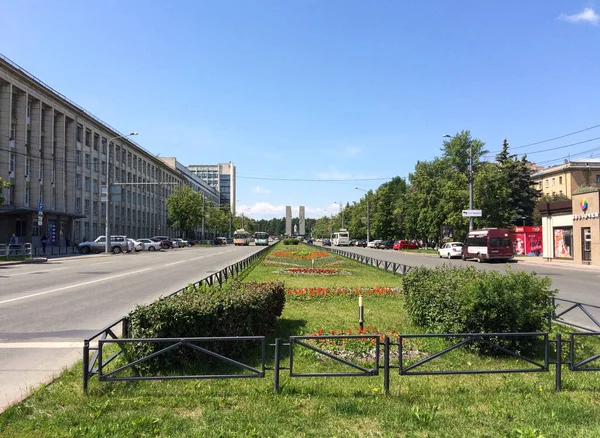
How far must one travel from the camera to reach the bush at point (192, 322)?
625cm

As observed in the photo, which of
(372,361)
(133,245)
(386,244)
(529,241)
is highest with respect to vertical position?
(529,241)

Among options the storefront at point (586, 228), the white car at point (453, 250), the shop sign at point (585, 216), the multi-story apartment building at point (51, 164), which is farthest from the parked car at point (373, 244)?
the shop sign at point (585, 216)

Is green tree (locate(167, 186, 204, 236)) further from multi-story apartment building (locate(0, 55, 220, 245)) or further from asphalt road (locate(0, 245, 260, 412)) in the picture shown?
asphalt road (locate(0, 245, 260, 412))

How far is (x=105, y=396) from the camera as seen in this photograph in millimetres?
5383

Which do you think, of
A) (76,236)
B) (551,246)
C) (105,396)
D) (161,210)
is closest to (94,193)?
(76,236)

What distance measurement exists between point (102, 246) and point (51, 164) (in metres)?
10.9

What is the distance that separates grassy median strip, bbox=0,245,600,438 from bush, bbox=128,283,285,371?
0.45 m

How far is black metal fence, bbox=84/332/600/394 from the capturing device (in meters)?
5.44

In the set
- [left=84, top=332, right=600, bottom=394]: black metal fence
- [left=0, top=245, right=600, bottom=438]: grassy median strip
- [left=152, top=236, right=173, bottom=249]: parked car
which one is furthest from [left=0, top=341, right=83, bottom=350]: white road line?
[left=152, top=236, right=173, bottom=249]: parked car

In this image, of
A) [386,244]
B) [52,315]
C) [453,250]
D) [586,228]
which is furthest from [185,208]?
[52,315]

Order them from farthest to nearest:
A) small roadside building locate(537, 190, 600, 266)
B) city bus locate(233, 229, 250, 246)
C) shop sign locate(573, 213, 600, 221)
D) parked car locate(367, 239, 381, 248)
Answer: city bus locate(233, 229, 250, 246), parked car locate(367, 239, 381, 248), small roadside building locate(537, 190, 600, 266), shop sign locate(573, 213, 600, 221)

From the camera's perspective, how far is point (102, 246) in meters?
49.8

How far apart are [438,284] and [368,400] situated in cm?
410

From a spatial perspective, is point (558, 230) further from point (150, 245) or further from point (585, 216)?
point (150, 245)
